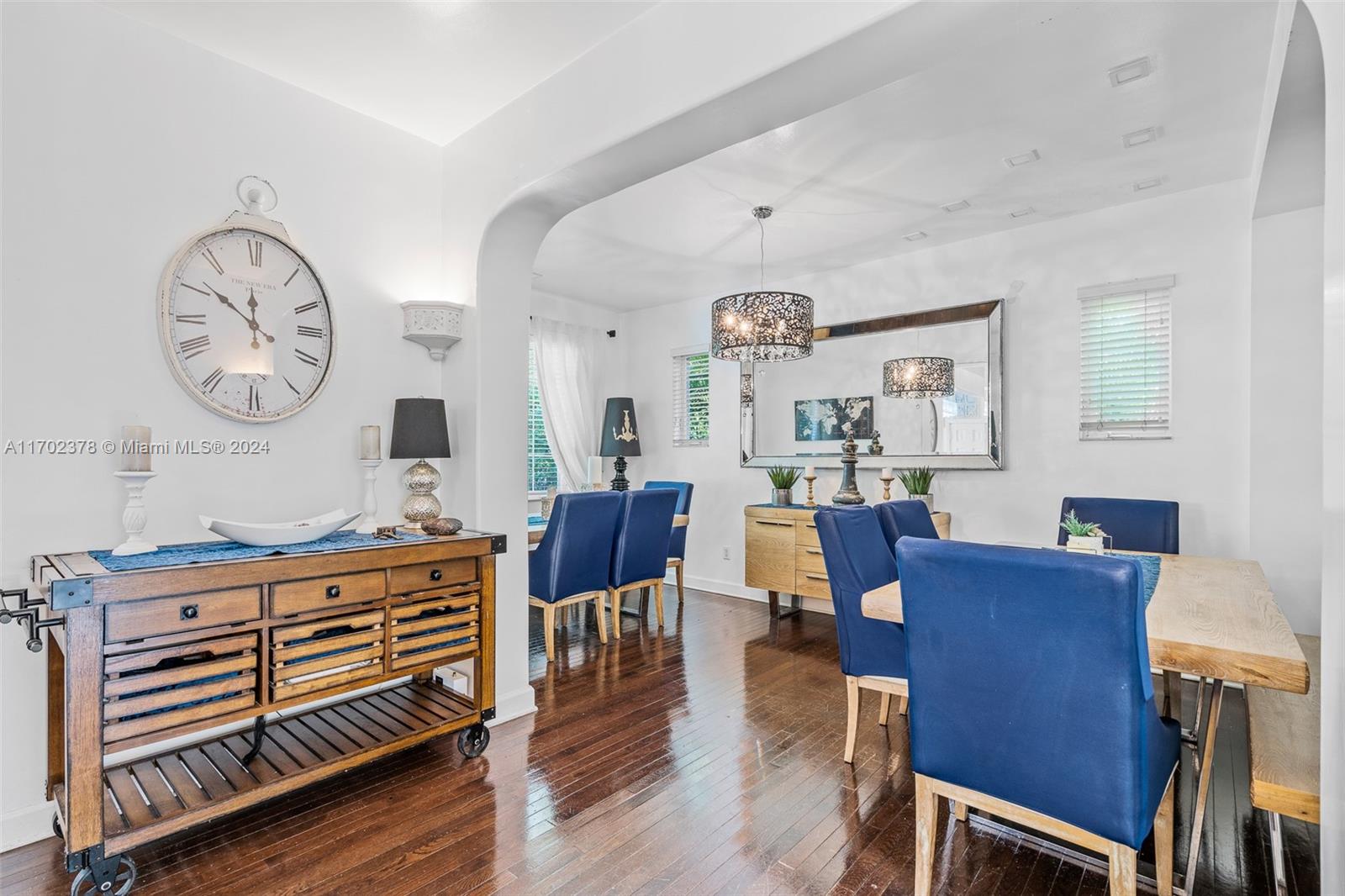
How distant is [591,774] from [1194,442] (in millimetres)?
3649

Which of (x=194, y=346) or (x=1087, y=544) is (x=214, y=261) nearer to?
(x=194, y=346)

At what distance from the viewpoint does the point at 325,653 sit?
2.25 metres

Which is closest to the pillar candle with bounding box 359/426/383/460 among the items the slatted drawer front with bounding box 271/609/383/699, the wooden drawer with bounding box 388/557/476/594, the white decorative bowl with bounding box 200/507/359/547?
the white decorative bowl with bounding box 200/507/359/547

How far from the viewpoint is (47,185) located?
2.16m

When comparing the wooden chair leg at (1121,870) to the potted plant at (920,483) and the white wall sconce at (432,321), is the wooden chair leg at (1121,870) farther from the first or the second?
the potted plant at (920,483)

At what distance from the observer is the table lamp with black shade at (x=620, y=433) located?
6.10m

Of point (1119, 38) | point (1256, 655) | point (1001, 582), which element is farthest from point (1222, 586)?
point (1119, 38)

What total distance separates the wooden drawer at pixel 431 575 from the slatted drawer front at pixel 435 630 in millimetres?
60

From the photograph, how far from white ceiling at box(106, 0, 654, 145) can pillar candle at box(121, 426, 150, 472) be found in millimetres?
1471

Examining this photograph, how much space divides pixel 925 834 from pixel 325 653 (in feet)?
6.41

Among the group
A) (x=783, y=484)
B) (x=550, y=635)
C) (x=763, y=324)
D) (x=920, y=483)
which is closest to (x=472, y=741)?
(x=550, y=635)

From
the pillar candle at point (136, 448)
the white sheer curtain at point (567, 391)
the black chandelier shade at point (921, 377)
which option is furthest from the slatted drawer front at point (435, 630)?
→ the white sheer curtain at point (567, 391)

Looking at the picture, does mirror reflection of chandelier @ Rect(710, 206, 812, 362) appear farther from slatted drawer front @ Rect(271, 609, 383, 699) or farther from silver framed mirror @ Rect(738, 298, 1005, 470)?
slatted drawer front @ Rect(271, 609, 383, 699)

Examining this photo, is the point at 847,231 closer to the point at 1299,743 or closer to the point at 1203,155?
the point at 1203,155
